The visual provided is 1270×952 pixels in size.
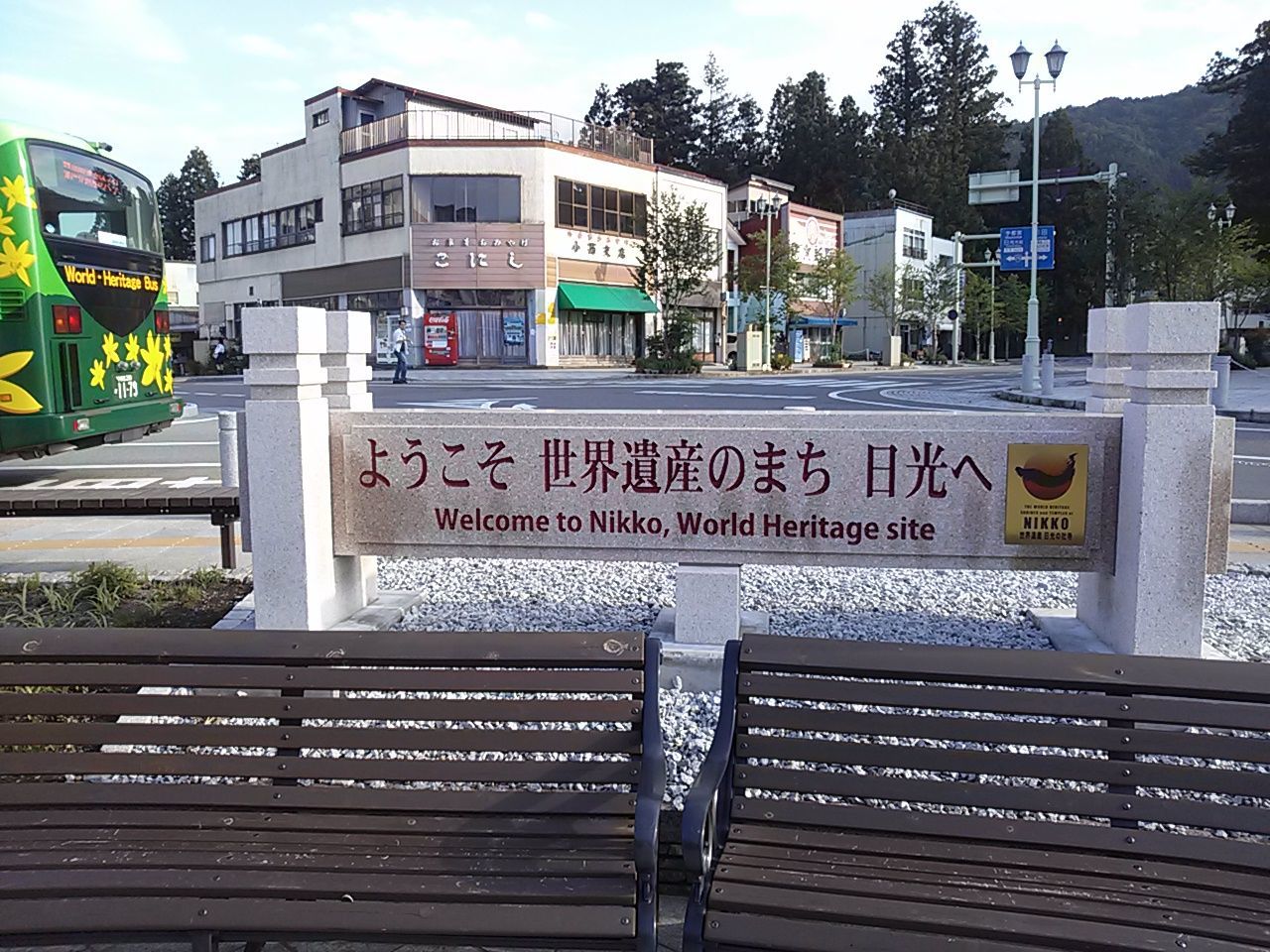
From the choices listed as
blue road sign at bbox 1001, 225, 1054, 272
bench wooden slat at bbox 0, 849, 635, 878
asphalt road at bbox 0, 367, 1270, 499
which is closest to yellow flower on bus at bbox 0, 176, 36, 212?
asphalt road at bbox 0, 367, 1270, 499

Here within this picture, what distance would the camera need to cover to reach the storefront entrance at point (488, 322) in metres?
43.0

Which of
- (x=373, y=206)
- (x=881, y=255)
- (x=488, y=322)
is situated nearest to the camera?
(x=488, y=322)

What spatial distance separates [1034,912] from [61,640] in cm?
265

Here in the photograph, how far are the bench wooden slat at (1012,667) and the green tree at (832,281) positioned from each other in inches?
2023

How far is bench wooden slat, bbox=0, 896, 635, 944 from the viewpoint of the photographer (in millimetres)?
2428

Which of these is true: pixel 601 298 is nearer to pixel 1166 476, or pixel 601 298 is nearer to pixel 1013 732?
pixel 1166 476

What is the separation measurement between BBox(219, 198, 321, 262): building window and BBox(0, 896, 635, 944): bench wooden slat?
48.2 meters

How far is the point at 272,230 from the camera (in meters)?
51.1

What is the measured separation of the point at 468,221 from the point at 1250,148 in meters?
41.3

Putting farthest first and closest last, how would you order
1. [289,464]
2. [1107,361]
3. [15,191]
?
[15,191]
[1107,361]
[289,464]

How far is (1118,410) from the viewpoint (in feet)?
16.5

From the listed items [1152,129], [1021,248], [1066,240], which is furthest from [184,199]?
[1152,129]

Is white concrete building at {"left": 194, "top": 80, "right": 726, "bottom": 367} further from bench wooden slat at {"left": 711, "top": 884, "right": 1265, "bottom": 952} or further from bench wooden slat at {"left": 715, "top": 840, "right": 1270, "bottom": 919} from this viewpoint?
bench wooden slat at {"left": 711, "top": 884, "right": 1265, "bottom": 952}

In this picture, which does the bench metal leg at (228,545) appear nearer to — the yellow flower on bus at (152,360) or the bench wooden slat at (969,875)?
the bench wooden slat at (969,875)
